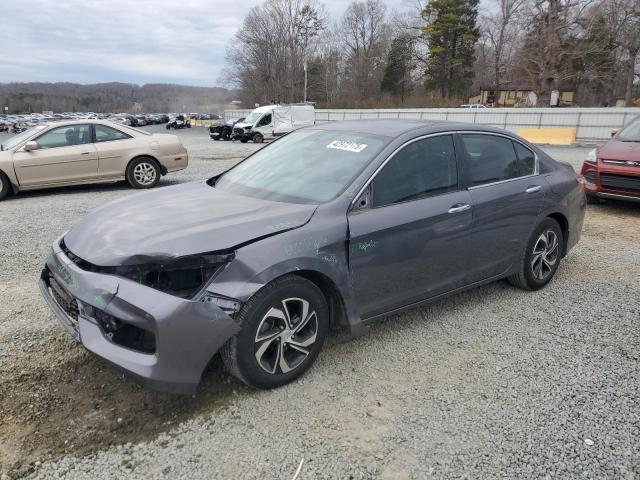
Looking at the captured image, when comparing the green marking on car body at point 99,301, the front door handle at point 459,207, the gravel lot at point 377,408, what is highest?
the front door handle at point 459,207

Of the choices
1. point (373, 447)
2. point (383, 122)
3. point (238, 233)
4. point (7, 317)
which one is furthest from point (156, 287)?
point (383, 122)

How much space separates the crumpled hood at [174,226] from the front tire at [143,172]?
6.75 meters

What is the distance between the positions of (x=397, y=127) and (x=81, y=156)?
7.51 meters

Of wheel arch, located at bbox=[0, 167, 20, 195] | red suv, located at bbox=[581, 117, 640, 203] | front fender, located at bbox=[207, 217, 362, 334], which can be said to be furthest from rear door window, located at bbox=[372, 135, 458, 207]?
wheel arch, located at bbox=[0, 167, 20, 195]

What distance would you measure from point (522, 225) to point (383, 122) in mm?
1499

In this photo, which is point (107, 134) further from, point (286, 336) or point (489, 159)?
point (286, 336)

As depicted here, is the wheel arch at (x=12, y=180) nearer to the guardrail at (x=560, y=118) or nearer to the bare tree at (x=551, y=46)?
the guardrail at (x=560, y=118)

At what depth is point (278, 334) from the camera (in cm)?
279

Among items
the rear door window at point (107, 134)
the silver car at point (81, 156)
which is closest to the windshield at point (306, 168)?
the silver car at point (81, 156)

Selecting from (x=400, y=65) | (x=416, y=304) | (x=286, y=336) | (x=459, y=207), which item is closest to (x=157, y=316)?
(x=286, y=336)

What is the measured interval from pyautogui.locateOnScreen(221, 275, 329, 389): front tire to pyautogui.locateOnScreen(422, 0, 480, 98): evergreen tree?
197ft

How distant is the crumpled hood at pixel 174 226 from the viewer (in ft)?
8.54

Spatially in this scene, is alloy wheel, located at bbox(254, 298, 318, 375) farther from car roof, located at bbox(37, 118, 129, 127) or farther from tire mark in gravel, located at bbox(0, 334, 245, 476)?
car roof, located at bbox(37, 118, 129, 127)

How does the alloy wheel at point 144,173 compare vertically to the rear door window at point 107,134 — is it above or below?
below
